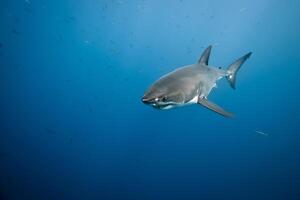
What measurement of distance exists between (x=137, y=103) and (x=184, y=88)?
9.12 m

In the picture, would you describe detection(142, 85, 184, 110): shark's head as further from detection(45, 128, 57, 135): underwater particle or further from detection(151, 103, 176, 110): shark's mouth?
detection(45, 128, 57, 135): underwater particle

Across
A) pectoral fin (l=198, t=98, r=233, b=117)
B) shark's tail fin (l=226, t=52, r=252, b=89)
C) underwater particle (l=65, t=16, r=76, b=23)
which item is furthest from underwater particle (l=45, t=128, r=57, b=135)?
pectoral fin (l=198, t=98, r=233, b=117)

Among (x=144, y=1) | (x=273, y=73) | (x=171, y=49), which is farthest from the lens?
(x=273, y=73)

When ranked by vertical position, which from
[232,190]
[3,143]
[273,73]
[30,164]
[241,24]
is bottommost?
[232,190]

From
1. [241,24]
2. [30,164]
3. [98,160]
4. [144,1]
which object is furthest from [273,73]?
[30,164]

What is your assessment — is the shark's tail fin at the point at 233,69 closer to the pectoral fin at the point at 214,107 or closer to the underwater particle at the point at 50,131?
the pectoral fin at the point at 214,107

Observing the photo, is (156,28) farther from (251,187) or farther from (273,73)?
(251,187)

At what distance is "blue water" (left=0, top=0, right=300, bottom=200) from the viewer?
9812 millimetres

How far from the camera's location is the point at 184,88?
391cm

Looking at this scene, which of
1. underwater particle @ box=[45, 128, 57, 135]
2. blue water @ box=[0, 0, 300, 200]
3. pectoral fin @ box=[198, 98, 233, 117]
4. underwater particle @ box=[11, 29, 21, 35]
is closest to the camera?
pectoral fin @ box=[198, 98, 233, 117]

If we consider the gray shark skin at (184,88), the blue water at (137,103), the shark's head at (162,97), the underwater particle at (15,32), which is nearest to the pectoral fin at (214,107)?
the gray shark skin at (184,88)

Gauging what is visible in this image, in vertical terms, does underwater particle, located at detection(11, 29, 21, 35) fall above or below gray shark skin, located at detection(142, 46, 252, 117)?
above

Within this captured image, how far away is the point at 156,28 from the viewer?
10.7m

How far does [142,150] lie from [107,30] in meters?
6.38
